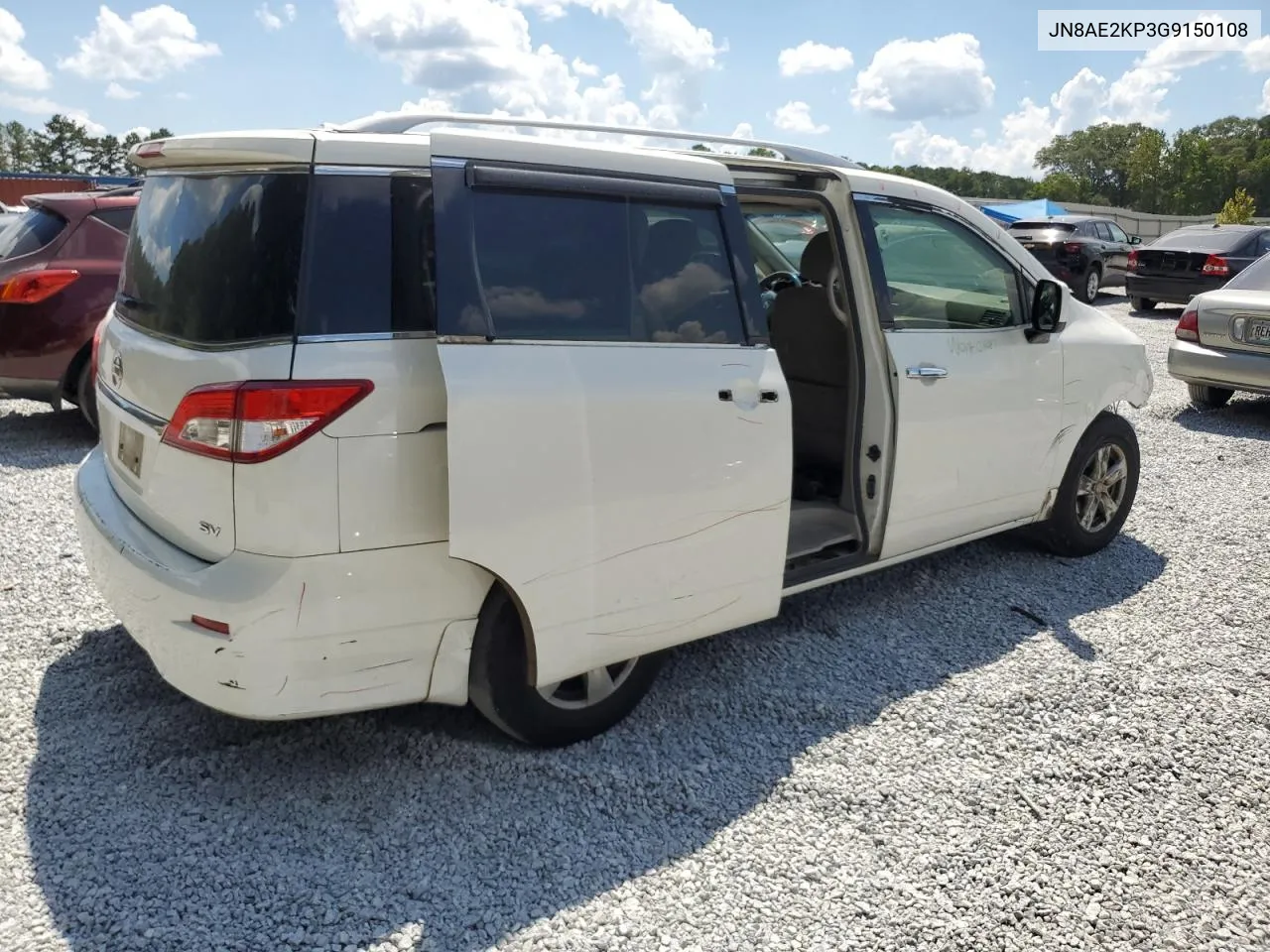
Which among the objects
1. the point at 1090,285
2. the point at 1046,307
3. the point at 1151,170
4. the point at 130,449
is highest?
the point at 1151,170

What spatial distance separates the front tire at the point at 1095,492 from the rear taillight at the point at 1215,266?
11.8 metres

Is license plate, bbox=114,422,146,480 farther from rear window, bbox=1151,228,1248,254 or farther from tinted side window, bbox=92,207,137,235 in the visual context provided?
rear window, bbox=1151,228,1248,254

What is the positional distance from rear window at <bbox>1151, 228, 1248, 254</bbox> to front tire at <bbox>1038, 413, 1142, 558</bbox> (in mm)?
12230

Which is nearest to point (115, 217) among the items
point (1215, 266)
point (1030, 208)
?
point (1215, 266)

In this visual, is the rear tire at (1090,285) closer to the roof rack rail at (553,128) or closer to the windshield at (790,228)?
the windshield at (790,228)

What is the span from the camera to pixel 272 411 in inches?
99.8

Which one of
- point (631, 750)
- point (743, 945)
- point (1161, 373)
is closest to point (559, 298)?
point (631, 750)

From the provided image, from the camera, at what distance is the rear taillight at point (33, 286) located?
6598 mm

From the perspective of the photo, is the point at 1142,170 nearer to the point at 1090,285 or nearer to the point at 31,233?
the point at 1090,285

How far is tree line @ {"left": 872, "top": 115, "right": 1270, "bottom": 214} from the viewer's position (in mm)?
76688

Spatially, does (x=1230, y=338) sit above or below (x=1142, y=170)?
below

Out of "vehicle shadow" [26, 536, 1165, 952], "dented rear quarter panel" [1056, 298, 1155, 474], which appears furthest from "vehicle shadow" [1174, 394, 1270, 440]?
"vehicle shadow" [26, 536, 1165, 952]

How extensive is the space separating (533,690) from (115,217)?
18.8 feet

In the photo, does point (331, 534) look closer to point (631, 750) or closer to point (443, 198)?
point (443, 198)
